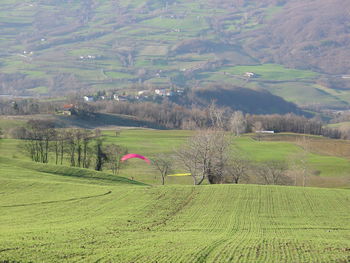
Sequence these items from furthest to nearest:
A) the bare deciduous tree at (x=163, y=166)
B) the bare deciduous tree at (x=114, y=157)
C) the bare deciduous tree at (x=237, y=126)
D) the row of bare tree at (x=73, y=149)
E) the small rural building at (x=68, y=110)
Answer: the small rural building at (x=68, y=110)
the bare deciduous tree at (x=237, y=126)
the bare deciduous tree at (x=114, y=157)
the row of bare tree at (x=73, y=149)
the bare deciduous tree at (x=163, y=166)

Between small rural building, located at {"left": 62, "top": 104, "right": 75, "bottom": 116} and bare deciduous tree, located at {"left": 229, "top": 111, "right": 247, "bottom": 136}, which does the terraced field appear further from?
small rural building, located at {"left": 62, "top": 104, "right": 75, "bottom": 116}

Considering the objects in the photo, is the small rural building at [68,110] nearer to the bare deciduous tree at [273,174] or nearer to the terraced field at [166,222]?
the bare deciduous tree at [273,174]

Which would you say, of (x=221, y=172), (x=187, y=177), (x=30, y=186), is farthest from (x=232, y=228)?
(x=187, y=177)

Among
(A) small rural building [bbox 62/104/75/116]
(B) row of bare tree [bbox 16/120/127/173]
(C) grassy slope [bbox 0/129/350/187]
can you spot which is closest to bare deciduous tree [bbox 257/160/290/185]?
→ (C) grassy slope [bbox 0/129/350/187]

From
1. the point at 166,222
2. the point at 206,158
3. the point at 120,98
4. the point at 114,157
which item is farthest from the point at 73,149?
the point at 120,98

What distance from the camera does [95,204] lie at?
40.1 m

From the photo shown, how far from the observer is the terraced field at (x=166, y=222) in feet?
78.5

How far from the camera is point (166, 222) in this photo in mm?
33844

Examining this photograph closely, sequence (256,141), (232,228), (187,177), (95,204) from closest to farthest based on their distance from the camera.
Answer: (232,228) < (95,204) < (187,177) < (256,141)

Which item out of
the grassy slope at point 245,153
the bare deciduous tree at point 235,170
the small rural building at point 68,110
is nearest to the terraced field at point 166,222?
the bare deciduous tree at point 235,170

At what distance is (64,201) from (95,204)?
2381mm

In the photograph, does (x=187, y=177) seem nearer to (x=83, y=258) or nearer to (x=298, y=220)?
(x=298, y=220)

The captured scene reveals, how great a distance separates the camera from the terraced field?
942 inches

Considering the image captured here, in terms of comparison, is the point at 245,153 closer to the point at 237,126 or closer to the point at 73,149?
the point at 73,149
